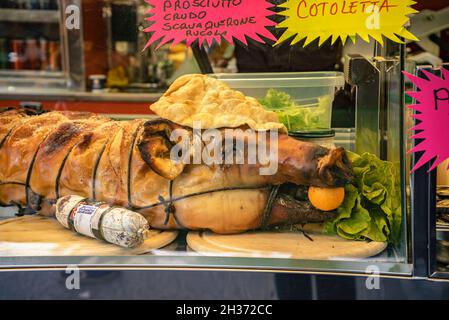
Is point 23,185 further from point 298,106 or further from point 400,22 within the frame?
point 400,22

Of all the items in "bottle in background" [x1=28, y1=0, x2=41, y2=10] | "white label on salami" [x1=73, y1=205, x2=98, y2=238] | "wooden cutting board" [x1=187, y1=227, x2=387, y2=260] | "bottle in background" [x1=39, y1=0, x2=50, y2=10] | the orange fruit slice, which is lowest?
"wooden cutting board" [x1=187, y1=227, x2=387, y2=260]

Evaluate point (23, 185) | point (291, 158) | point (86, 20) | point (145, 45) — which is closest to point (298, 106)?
point (291, 158)

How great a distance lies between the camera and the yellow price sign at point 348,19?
137 centimetres

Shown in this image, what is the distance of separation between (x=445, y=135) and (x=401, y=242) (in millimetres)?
325

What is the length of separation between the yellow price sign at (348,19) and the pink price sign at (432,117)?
135 mm

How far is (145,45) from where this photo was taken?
4.97 feet

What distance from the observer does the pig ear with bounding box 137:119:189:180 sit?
59.4 inches

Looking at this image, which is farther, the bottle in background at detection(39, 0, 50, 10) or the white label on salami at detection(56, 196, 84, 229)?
the bottle in background at detection(39, 0, 50, 10)

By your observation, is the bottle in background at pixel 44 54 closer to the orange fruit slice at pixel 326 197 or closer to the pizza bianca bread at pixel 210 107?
the pizza bianca bread at pixel 210 107

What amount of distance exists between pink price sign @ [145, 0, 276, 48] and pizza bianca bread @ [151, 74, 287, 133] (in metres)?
0.15

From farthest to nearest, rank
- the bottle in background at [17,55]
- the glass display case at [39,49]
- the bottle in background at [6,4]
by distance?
the bottle in background at [17,55] < the glass display case at [39,49] < the bottle in background at [6,4]

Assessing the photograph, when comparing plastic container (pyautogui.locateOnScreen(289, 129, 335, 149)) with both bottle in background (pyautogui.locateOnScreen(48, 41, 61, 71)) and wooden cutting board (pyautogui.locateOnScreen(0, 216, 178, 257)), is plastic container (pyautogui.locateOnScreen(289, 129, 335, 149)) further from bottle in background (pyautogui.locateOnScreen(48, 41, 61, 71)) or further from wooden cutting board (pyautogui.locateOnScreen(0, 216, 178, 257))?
bottle in background (pyautogui.locateOnScreen(48, 41, 61, 71))

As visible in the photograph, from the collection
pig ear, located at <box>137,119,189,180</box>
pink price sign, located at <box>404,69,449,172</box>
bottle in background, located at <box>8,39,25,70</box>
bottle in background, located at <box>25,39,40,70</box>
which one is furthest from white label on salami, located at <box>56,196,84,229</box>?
bottle in background, located at <box>25,39,40,70</box>

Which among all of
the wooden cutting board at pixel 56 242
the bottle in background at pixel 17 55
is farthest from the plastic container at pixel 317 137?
the bottle in background at pixel 17 55
